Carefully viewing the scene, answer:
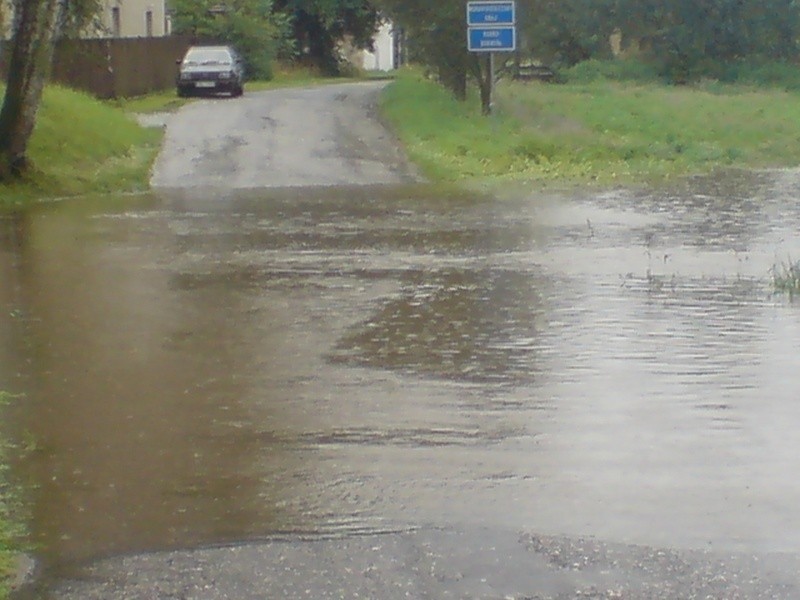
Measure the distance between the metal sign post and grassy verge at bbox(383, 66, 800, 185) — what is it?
63.6 inches

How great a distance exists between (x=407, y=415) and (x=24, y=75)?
14793mm

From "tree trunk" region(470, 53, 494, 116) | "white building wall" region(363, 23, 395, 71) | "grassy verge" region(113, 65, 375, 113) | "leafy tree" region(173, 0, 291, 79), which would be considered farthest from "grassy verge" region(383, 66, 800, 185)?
"white building wall" region(363, 23, 395, 71)

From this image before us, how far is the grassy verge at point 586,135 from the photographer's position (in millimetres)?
25938

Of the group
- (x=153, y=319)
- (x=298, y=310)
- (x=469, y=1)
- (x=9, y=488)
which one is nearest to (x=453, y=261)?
(x=298, y=310)

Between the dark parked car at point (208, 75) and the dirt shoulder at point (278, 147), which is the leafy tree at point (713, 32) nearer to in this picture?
the dark parked car at point (208, 75)

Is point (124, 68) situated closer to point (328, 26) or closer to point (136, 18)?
point (136, 18)

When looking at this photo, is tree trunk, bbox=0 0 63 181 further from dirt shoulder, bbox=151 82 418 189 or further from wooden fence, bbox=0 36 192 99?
wooden fence, bbox=0 36 192 99

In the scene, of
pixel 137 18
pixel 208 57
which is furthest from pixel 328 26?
pixel 208 57

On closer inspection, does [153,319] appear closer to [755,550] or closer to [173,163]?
[755,550]

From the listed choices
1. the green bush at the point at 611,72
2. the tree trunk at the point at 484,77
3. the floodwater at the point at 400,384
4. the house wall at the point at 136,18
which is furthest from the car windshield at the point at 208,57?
the floodwater at the point at 400,384

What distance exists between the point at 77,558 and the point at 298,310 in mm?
5943

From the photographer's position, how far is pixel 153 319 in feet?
38.8

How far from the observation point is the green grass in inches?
882

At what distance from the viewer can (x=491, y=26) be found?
97.9 ft
